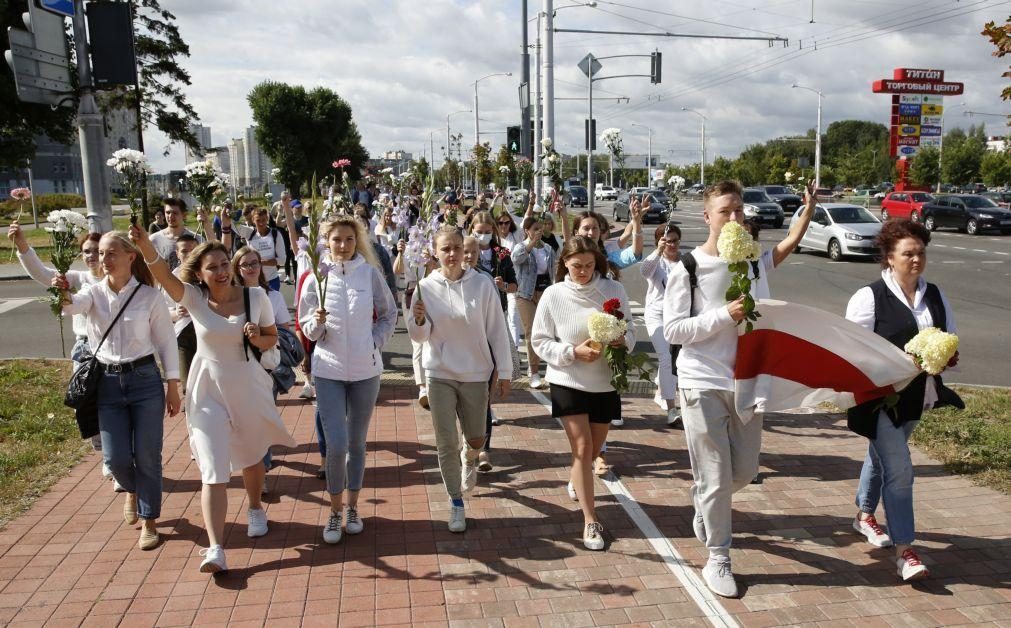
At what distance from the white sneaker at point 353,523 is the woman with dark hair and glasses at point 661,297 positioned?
2712 mm

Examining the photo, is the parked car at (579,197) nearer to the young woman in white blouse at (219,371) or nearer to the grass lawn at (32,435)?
the grass lawn at (32,435)

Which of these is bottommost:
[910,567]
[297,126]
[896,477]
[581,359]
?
[910,567]

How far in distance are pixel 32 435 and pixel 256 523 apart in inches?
133

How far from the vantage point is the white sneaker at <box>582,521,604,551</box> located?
4641mm

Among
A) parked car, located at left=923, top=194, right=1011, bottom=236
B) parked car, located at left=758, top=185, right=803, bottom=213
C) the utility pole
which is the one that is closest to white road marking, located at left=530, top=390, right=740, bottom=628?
the utility pole

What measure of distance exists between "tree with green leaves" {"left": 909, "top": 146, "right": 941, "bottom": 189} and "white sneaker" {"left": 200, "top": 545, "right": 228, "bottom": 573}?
69395 millimetres

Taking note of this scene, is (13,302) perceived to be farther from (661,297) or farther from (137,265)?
(661,297)

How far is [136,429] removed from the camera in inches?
189

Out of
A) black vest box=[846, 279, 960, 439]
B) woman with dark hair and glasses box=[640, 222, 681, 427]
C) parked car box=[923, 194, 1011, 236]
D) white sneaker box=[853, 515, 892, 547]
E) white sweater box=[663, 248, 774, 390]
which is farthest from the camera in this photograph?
parked car box=[923, 194, 1011, 236]

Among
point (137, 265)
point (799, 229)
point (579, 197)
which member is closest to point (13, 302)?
point (137, 265)

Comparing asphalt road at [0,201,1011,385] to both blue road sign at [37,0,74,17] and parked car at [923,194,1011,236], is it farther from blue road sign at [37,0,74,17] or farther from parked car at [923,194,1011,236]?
blue road sign at [37,0,74,17]

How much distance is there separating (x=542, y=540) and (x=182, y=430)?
4029mm

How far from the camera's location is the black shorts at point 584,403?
15.4 feet

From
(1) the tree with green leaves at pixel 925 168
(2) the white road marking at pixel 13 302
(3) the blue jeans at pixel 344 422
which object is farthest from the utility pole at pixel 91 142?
(1) the tree with green leaves at pixel 925 168
